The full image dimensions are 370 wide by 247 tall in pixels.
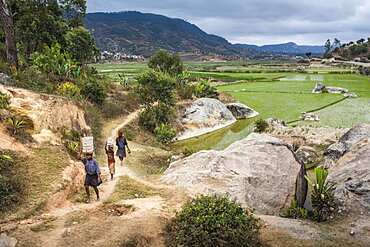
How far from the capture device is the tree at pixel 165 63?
1441 inches

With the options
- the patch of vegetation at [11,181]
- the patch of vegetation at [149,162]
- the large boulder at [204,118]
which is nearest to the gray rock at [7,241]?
the patch of vegetation at [11,181]

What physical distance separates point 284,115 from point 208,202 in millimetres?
26117

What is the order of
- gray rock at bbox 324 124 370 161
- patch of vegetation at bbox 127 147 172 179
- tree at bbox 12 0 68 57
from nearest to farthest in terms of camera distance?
patch of vegetation at bbox 127 147 172 179
gray rock at bbox 324 124 370 161
tree at bbox 12 0 68 57

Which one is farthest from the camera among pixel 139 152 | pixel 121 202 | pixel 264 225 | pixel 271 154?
pixel 139 152

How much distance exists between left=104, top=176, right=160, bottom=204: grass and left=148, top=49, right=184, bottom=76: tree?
81.6ft

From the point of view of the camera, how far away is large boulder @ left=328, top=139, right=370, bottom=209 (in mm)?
10805

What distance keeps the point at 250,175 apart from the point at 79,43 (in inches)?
1022

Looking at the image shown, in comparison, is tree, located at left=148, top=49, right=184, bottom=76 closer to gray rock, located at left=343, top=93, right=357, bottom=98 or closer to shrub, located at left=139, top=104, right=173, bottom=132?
shrub, located at left=139, top=104, right=173, bottom=132

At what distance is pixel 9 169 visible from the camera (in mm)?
9469

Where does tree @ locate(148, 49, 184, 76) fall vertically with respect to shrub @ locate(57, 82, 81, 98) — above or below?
above

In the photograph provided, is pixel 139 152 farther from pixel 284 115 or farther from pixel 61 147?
pixel 284 115

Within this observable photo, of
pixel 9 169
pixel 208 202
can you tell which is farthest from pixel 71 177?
pixel 208 202

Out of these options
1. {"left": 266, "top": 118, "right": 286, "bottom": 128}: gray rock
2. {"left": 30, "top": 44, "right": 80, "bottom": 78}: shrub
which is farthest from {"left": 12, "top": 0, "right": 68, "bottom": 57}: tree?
{"left": 266, "top": 118, "right": 286, "bottom": 128}: gray rock

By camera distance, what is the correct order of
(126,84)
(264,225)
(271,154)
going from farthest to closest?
(126,84)
(271,154)
(264,225)
